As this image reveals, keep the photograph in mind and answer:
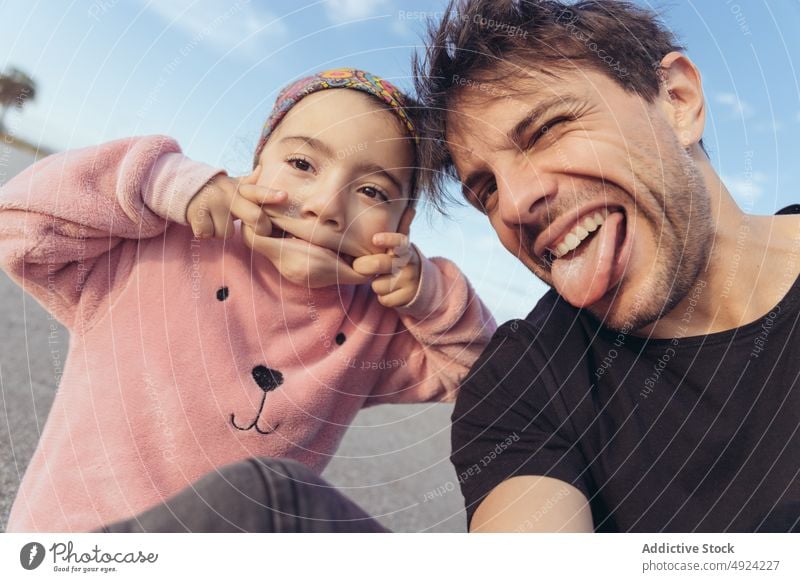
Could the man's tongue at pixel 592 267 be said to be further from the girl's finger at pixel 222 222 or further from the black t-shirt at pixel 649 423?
the girl's finger at pixel 222 222

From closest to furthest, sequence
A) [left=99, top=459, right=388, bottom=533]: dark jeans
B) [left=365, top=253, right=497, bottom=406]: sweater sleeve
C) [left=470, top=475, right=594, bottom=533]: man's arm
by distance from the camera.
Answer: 1. [left=99, top=459, right=388, bottom=533]: dark jeans
2. [left=470, top=475, right=594, bottom=533]: man's arm
3. [left=365, top=253, right=497, bottom=406]: sweater sleeve

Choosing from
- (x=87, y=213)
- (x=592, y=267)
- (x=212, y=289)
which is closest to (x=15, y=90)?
(x=87, y=213)

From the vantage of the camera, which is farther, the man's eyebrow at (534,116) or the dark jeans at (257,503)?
the man's eyebrow at (534,116)

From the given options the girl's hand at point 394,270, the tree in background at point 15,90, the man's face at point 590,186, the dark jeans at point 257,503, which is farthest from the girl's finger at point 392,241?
the tree in background at point 15,90

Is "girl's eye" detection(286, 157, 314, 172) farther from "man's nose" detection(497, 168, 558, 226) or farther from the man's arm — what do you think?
the man's arm

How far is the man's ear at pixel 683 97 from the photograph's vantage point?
688mm

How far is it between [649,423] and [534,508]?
0.53ft

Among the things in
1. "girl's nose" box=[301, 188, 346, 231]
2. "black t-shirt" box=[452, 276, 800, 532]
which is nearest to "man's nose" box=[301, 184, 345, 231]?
"girl's nose" box=[301, 188, 346, 231]

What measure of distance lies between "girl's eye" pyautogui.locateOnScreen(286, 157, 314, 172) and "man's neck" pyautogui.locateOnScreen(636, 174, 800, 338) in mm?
389

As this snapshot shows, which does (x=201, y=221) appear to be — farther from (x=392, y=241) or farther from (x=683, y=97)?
(x=683, y=97)

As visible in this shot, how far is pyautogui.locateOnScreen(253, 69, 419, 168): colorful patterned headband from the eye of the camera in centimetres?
66

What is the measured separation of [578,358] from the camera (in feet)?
2.30

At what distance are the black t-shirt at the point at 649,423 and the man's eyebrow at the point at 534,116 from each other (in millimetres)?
190

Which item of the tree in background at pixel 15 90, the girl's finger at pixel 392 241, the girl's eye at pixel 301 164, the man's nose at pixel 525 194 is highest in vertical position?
the tree in background at pixel 15 90
